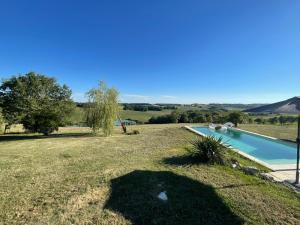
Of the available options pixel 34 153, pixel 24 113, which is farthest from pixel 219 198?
pixel 24 113

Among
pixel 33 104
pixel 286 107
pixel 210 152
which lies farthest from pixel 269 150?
pixel 33 104

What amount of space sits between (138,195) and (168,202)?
80cm

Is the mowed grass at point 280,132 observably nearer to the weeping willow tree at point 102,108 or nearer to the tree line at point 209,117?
the tree line at point 209,117

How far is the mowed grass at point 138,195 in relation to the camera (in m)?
4.31

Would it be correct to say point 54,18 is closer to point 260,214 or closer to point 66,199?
point 66,199

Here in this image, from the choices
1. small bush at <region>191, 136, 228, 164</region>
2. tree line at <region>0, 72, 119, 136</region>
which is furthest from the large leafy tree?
small bush at <region>191, 136, 228, 164</region>

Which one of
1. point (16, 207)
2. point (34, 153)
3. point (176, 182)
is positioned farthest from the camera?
point (34, 153)

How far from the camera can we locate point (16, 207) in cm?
479

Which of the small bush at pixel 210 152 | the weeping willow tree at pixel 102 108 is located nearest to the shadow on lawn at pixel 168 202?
the small bush at pixel 210 152

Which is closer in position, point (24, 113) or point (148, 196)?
point (148, 196)

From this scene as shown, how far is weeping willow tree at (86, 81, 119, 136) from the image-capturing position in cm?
1620

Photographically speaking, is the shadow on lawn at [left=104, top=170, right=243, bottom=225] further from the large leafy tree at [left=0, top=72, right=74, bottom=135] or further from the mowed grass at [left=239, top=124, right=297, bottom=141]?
the large leafy tree at [left=0, top=72, right=74, bottom=135]

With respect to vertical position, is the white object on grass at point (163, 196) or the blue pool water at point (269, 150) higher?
the white object on grass at point (163, 196)

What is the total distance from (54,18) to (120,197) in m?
16.5
